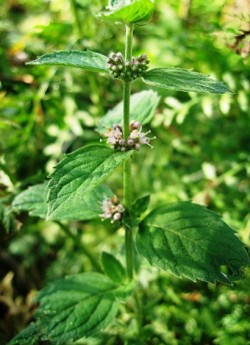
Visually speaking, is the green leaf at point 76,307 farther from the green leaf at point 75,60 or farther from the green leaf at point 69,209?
the green leaf at point 75,60

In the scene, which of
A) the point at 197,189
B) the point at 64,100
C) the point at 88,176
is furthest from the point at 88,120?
the point at 88,176

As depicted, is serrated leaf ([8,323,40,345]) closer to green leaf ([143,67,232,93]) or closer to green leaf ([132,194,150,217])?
green leaf ([132,194,150,217])

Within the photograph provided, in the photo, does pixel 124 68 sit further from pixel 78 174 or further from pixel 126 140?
pixel 78 174

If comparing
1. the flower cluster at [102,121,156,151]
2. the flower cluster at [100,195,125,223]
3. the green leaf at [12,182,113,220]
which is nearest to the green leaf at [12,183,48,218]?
the green leaf at [12,182,113,220]

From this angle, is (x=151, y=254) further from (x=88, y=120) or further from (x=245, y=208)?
(x=88, y=120)

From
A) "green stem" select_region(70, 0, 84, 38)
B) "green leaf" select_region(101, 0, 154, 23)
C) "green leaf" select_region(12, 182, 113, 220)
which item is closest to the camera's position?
"green leaf" select_region(101, 0, 154, 23)

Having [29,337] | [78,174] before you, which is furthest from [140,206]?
[29,337]

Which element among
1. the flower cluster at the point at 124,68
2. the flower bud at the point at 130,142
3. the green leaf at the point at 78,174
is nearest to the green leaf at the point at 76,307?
the green leaf at the point at 78,174
